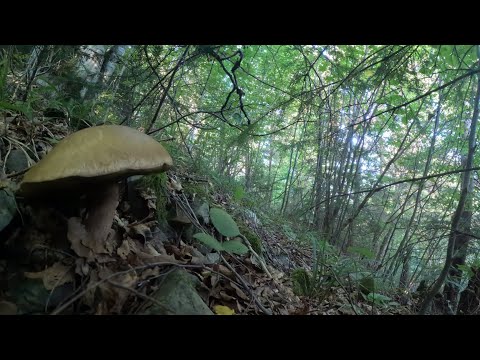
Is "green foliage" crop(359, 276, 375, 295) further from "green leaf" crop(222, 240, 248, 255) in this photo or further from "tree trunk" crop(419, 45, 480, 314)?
"green leaf" crop(222, 240, 248, 255)

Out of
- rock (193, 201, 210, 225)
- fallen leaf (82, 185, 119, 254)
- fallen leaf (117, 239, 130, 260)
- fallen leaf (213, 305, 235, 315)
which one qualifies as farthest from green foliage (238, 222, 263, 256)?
fallen leaf (82, 185, 119, 254)

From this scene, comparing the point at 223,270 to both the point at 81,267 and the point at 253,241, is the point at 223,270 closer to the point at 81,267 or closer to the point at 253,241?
the point at 81,267

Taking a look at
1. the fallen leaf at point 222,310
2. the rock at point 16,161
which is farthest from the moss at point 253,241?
the rock at point 16,161

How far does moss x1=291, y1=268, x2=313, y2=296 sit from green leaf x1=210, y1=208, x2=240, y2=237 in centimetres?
92

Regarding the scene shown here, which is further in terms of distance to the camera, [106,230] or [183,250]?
[183,250]

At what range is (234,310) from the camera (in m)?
1.75

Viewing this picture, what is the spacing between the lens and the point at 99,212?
163 cm

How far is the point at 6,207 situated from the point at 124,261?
2.12ft

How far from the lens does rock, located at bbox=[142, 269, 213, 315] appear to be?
1.28 metres

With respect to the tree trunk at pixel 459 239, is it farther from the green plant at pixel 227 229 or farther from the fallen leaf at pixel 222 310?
the fallen leaf at pixel 222 310

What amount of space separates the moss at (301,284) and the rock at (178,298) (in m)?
Answer: 1.44
